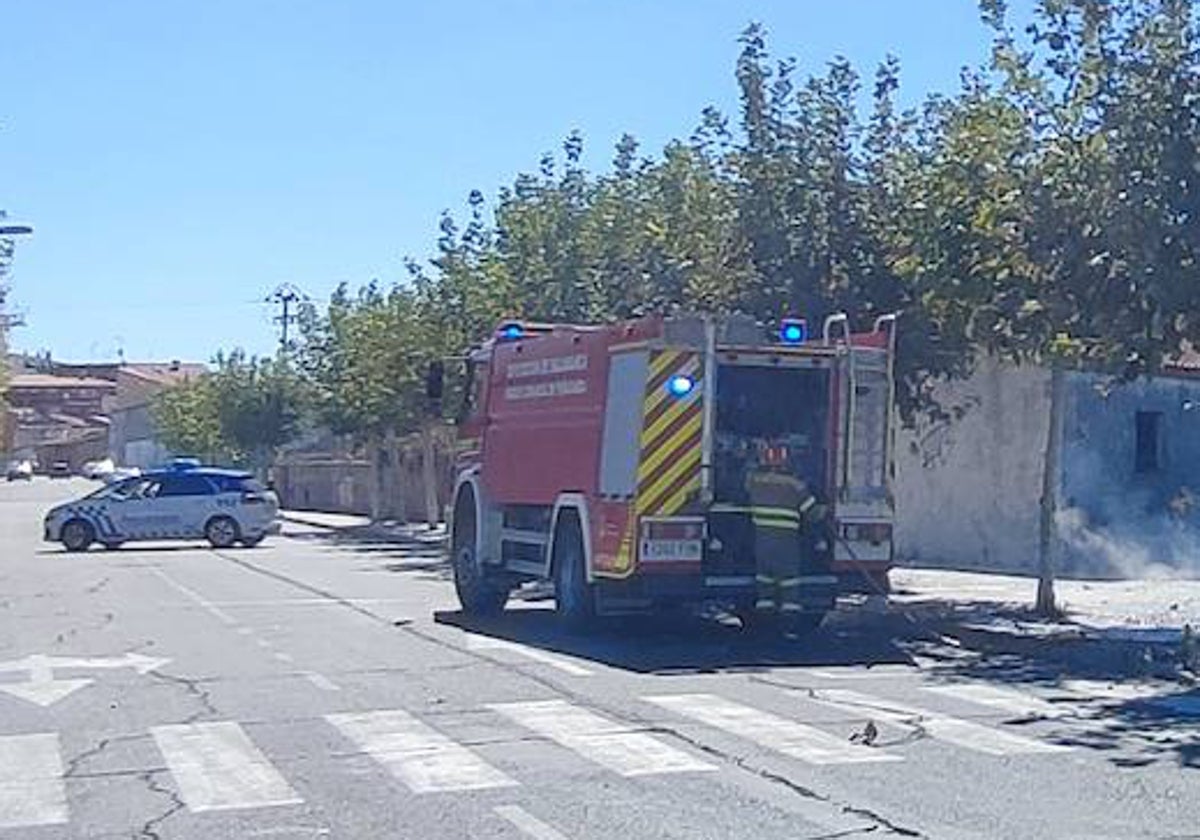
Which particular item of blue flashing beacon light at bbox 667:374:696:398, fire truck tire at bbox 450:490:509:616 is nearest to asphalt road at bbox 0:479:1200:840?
fire truck tire at bbox 450:490:509:616

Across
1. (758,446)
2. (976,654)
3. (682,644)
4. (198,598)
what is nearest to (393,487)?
(198,598)

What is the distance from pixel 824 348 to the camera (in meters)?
19.5

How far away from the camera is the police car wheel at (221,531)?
4359 cm

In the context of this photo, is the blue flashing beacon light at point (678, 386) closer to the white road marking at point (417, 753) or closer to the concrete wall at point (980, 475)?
the white road marking at point (417, 753)

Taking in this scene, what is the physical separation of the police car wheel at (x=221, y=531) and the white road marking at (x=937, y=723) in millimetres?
29432

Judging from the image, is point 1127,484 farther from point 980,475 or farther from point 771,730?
point 771,730

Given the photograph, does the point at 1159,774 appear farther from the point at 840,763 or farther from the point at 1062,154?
the point at 1062,154

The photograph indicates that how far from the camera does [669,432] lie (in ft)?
61.6

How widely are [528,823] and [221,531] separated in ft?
113

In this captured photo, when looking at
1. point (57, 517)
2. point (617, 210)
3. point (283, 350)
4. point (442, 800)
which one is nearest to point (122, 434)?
point (283, 350)

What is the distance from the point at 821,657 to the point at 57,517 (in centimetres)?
2686

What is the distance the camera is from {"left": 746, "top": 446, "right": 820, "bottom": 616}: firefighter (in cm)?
1922

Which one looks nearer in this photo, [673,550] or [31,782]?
[31,782]

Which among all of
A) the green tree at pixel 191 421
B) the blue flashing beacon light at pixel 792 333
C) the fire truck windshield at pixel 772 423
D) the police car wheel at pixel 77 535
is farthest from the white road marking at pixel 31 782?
the green tree at pixel 191 421
